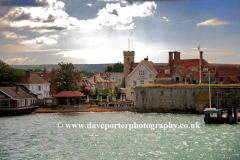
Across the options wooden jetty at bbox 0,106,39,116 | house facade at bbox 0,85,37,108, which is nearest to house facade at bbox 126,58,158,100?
house facade at bbox 0,85,37,108

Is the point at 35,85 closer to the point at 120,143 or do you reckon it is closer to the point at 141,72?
the point at 141,72

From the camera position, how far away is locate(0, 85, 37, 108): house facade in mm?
53094

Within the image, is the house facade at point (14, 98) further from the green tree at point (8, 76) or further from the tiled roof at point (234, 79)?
the tiled roof at point (234, 79)

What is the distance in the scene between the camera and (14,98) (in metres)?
53.3

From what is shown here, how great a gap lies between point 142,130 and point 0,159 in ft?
53.3

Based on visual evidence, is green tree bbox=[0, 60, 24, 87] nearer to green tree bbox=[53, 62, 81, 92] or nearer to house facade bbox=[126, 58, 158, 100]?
green tree bbox=[53, 62, 81, 92]

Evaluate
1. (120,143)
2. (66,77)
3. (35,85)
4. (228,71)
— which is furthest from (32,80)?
(120,143)

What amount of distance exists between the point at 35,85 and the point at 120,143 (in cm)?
4369

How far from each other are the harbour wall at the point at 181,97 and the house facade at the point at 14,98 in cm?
2085

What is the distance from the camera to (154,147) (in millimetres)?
26156

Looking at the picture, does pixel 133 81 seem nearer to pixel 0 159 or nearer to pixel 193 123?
A: pixel 193 123

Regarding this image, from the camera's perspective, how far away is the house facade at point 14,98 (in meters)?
53.1

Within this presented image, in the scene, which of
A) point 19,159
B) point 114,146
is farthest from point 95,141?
point 19,159

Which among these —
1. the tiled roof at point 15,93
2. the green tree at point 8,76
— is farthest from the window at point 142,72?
Result: the green tree at point 8,76
